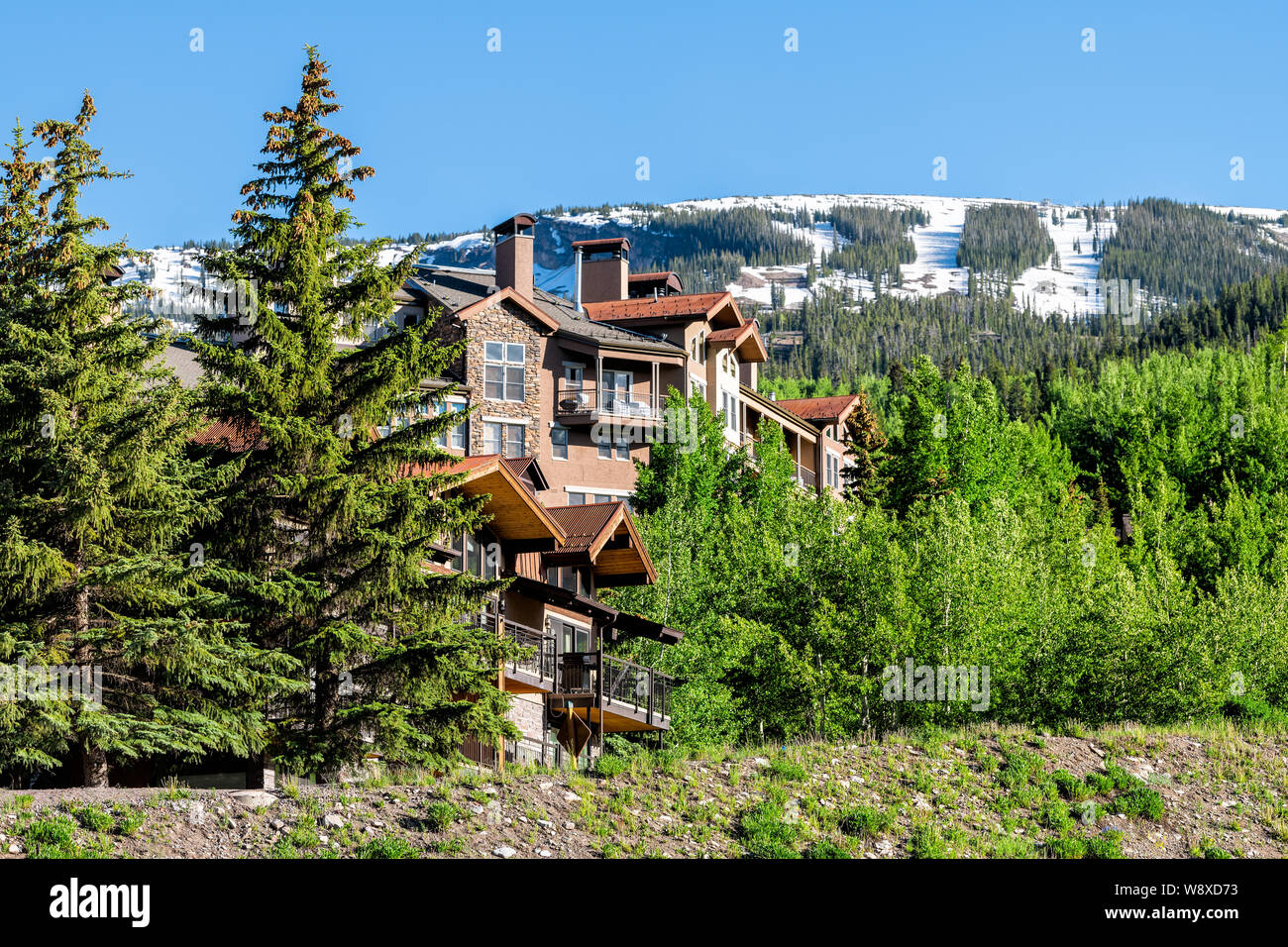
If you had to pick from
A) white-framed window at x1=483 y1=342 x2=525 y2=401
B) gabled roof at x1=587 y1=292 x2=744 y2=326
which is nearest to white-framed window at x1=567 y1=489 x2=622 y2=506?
white-framed window at x1=483 y1=342 x2=525 y2=401

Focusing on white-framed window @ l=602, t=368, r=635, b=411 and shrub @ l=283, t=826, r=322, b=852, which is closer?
shrub @ l=283, t=826, r=322, b=852

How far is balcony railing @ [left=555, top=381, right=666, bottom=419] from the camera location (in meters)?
50.5

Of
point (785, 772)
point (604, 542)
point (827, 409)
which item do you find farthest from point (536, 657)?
point (827, 409)

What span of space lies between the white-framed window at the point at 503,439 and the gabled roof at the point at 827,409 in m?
26.2

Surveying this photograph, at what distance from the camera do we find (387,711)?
69.6 ft

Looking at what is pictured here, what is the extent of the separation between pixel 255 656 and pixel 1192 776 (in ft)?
56.2

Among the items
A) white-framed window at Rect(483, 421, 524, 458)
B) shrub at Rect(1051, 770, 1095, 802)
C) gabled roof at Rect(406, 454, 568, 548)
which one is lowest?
shrub at Rect(1051, 770, 1095, 802)

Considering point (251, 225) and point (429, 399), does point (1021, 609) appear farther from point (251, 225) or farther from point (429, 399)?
point (251, 225)

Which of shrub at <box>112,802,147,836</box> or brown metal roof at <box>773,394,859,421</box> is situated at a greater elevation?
brown metal roof at <box>773,394,859,421</box>

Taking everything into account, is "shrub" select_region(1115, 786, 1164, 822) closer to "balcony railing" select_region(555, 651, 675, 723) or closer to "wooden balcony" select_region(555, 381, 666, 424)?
"balcony railing" select_region(555, 651, 675, 723)

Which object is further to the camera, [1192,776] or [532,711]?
[532,711]

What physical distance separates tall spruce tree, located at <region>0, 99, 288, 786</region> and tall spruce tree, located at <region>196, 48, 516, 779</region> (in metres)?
0.90
